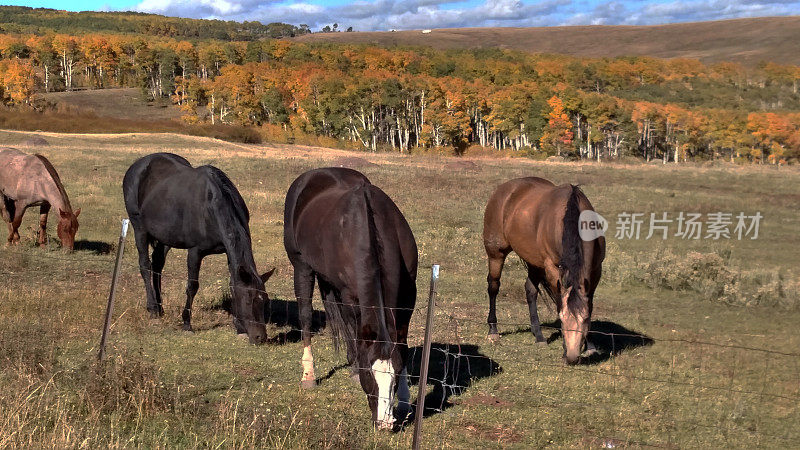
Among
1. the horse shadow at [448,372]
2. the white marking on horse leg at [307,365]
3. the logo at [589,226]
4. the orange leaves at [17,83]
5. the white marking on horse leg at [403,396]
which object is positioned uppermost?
the orange leaves at [17,83]

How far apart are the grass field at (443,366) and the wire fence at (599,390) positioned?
0.10ft

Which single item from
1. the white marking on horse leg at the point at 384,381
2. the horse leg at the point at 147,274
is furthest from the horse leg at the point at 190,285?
the white marking on horse leg at the point at 384,381

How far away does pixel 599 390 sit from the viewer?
8.37 metres

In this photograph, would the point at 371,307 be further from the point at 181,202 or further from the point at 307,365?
the point at 181,202

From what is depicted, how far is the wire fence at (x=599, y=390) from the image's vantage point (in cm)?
700

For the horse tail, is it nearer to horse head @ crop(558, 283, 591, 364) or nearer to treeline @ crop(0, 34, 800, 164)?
horse head @ crop(558, 283, 591, 364)

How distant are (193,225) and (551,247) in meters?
5.24

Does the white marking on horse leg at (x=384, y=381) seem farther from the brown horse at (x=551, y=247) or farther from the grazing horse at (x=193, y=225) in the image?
the grazing horse at (x=193, y=225)

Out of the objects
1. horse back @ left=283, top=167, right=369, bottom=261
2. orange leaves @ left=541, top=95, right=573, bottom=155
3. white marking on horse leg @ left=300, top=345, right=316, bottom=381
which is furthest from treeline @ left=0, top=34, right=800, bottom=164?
white marking on horse leg @ left=300, top=345, right=316, bottom=381

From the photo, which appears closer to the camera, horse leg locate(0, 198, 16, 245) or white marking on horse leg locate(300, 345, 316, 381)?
white marking on horse leg locate(300, 345, 316, 381)

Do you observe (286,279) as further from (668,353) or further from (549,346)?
(668,353)

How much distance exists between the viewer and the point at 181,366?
863 cm

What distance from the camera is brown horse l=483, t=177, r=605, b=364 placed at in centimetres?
862

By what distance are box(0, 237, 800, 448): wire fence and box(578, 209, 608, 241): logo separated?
1275 mm
